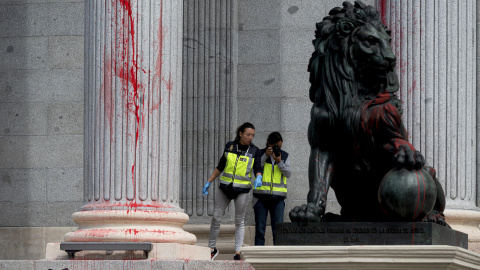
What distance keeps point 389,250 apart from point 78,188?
10.1m

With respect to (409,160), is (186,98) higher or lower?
higher

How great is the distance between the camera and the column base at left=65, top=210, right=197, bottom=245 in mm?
11969

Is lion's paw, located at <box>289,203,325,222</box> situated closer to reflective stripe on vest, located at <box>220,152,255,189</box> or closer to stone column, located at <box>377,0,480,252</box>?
stone column, located at <box>377,0,480,252</box>

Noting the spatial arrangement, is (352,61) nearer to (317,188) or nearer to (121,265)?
(317,188)

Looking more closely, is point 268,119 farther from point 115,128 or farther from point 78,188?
point 115,128

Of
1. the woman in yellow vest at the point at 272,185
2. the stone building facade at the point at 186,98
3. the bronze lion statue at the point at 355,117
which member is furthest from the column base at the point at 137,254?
the stone building facade at the point at 186,98

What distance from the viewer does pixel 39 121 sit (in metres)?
17.5

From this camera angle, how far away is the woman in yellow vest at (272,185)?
14.5 m

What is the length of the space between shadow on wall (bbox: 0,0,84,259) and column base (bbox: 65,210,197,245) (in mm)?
4950

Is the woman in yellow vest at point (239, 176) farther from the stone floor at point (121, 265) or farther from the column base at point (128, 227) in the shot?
the stone floor at point (121, 265)

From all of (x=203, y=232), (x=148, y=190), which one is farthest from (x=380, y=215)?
(x=203, y=232)

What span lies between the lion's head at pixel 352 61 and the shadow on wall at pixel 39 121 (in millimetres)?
8889

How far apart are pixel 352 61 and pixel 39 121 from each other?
31.9ft

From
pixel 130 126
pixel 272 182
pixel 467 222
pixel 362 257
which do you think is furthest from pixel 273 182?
pixel 362 257
